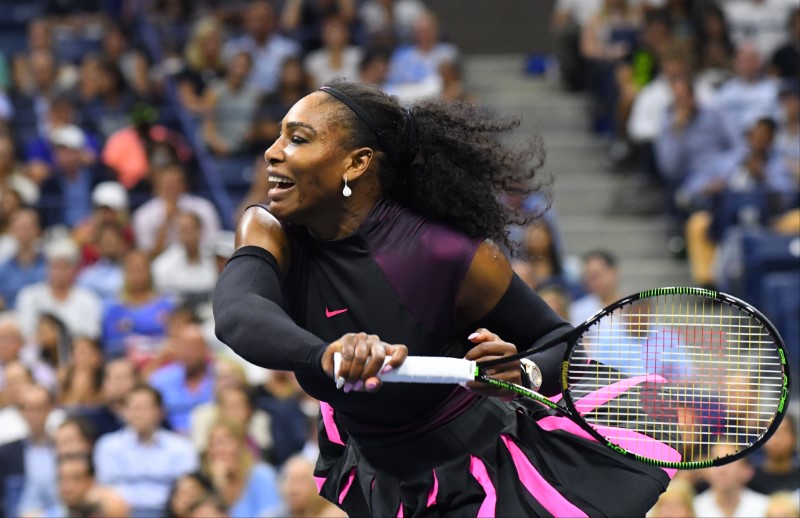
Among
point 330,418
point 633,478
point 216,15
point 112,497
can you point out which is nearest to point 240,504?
point 112,497

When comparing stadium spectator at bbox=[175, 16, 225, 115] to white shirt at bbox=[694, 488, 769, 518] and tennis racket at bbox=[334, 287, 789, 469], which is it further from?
tennis racket at bbox=[334, 287, 789, 469]

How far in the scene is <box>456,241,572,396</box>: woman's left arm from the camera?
10.4 ft

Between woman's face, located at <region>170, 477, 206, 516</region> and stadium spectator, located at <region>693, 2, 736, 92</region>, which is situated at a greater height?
stadium spectator, located at <region>693, 2, 736, 92</region>

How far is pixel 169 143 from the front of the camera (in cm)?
925

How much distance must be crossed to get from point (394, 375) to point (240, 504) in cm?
387

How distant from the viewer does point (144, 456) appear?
6.70m

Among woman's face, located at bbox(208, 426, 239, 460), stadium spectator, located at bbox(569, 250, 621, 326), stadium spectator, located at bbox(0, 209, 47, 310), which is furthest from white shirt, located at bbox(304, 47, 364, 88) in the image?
woman's face, located at bbox(208, 426, 239, 460)

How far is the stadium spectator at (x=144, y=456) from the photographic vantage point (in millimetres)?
6668

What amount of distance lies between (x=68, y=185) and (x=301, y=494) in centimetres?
417

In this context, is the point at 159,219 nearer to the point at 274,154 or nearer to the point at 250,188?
the point at 250,188

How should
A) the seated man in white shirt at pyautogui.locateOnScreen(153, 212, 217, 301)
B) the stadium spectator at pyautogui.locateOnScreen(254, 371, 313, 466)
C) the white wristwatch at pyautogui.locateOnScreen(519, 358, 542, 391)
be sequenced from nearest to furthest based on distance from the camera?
the white wristwatch at pyautogui.locateOnScreen(519, 358, 542, 391), the stadium spectator at pyautogui.locateOnScreen(254, 371, 313, 466), the seated man in white shirt at pyautogui.locateOnScreen(153, 212, 217, 301)

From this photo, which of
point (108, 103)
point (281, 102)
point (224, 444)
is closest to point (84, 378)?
point (224, 444)

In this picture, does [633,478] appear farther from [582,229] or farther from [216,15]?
[216,15]

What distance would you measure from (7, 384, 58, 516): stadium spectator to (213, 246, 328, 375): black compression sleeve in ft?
13.2
